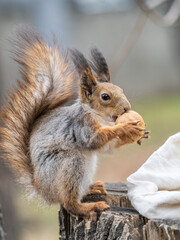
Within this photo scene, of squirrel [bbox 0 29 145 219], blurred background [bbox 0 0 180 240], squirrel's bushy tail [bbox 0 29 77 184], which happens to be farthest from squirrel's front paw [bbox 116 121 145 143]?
blurred background [bbox 0 0 180 240]

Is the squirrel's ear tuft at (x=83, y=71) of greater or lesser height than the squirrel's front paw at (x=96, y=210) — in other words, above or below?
above

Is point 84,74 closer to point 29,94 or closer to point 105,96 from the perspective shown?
point 105,96

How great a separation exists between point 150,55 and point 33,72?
8.57 metres

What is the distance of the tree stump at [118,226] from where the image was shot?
4.62 feet

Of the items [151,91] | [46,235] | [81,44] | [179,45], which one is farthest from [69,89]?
[179,45]

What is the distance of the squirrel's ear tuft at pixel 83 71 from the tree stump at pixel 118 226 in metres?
0.48

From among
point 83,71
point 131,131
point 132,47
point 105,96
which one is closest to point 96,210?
point 131,131

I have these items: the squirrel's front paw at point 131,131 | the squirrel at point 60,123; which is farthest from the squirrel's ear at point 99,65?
the squirrel's front paw at point 131,131

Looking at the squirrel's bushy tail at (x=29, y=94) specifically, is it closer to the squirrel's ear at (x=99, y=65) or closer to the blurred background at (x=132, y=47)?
the squirrel's ear at (x=99, y=65)

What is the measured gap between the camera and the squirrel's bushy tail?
1.90m

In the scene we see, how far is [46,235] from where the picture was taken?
365cm

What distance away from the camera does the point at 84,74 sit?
189cm

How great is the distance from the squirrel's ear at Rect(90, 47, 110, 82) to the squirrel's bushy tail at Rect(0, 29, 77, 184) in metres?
0.14

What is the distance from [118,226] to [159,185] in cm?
27
